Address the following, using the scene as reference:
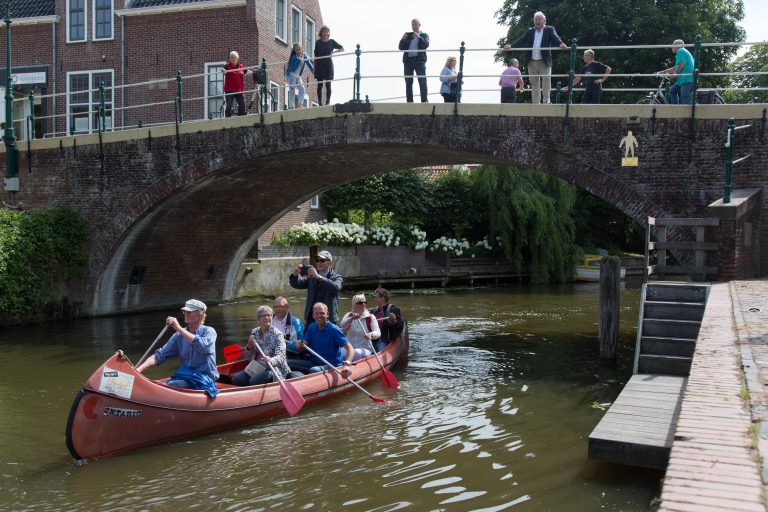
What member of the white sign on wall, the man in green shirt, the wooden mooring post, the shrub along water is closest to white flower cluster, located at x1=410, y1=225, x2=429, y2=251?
the shrub along water

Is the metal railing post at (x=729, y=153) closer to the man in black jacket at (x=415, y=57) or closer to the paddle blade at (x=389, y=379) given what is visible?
the man in black jacket at (x=415, y=57)

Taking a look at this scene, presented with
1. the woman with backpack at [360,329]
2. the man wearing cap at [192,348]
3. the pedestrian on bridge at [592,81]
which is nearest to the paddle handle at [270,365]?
the man wearing cap at [192,348]

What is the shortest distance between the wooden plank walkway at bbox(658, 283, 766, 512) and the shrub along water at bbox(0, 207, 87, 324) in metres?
13.6

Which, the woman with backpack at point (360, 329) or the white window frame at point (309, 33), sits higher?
the white window frame at point (309, 33)

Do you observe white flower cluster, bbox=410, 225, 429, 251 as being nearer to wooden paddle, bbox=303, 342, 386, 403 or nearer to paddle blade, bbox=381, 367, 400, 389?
Answer: paddle blade, bbox=381, 367, 400, 389

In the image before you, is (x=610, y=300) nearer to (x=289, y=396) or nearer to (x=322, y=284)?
(x=322, y=284)

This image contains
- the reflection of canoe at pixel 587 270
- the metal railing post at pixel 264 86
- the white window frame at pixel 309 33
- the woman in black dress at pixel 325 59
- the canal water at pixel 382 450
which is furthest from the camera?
the reflection of canoe at pixel 587 270

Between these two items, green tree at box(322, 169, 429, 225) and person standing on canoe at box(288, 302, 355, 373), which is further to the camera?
green tree at box(322, 169, 429, 225)

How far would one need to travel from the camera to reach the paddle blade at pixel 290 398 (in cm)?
870

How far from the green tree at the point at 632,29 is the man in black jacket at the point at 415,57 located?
46.9 ft

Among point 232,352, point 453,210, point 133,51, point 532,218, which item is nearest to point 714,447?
point 232,352

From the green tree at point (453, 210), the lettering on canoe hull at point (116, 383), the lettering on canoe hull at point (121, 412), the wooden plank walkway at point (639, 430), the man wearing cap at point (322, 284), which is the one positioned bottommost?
the lettering on canoe hull at point (121, 412)

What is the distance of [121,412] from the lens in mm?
7434

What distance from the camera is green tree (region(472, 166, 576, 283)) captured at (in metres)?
27.1
